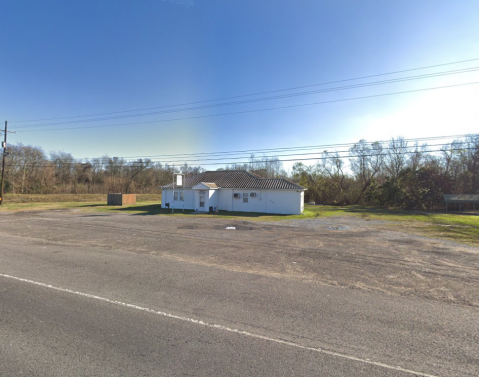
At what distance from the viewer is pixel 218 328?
12.4ft

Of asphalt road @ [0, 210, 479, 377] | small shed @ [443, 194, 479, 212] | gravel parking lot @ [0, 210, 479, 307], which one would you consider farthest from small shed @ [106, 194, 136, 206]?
small shed @ [443, 194, 479, 212]

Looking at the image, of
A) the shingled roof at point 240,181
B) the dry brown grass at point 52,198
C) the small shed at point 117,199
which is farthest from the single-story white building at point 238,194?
the dry brown grass at point 52,198

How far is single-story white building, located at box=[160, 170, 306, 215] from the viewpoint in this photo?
26.6m

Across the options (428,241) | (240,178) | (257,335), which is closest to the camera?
(257,335)

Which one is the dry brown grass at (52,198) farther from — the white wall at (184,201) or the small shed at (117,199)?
the white wall at (184,201)

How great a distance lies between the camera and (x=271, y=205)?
2725 centimetres

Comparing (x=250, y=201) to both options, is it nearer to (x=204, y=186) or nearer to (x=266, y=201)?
(x=266, y=201)

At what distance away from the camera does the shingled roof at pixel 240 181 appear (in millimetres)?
27047

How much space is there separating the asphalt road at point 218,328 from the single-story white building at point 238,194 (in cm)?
2079

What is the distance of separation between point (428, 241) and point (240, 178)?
2074 centimetres

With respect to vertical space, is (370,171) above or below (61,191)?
above

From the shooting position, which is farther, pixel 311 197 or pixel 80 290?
pixel 311 197

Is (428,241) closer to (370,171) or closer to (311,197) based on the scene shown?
(311,197)

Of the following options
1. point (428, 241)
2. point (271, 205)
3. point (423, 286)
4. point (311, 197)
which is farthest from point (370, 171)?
point (423, 286)
